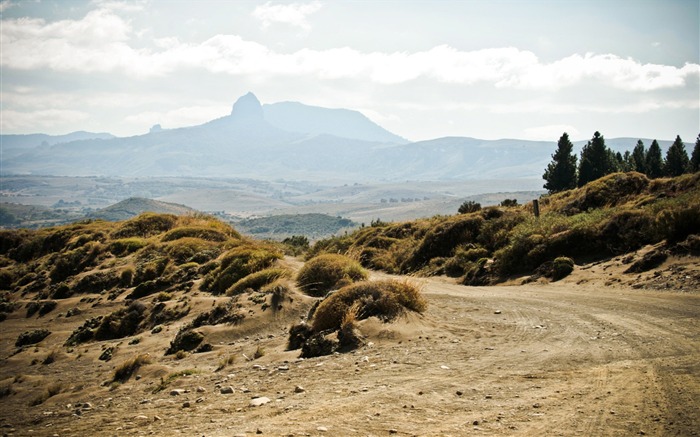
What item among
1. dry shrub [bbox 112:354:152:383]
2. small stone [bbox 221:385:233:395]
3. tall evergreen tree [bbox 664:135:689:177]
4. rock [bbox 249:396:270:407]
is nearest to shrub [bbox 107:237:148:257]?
dry shrub [bbox 112:354:152:383]

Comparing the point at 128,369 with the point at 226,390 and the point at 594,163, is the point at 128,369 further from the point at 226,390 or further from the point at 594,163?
the point at 594,163

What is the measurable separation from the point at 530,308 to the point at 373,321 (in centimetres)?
417

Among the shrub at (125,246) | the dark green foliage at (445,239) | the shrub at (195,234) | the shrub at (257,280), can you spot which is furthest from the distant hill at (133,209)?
the shrub at (257,280)

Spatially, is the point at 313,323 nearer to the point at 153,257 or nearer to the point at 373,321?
the point at 373,321

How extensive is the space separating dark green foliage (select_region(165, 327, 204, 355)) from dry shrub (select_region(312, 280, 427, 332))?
11.3ft

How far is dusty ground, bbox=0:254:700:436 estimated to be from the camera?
20.0 feet

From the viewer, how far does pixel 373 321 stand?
1101 centimetres

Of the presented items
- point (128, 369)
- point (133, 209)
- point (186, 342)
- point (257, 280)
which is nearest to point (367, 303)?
point (186, 342)

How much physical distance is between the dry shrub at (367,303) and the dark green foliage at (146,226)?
23505 mm

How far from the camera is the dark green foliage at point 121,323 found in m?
16.8

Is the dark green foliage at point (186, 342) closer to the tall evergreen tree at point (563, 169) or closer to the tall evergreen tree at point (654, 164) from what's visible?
the tall evergreen tree at point (563, 169)

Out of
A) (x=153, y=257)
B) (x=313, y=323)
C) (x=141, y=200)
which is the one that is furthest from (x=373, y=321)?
(x=141, y=200)

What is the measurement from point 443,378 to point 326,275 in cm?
890

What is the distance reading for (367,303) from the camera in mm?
11555
